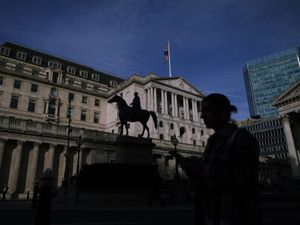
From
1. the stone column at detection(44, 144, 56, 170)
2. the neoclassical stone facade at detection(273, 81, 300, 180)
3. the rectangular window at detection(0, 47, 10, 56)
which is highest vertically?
the rectangular window at detection(0, 47, 10, 56)

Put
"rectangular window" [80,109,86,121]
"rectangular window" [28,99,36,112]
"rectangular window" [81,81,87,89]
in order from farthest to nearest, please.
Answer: "rectangular window" [81,81,87,89] → "rectangular window" [80,109,86,121] → "rectangular window" [28,99,36,112]

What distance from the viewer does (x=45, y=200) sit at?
575 centimetres

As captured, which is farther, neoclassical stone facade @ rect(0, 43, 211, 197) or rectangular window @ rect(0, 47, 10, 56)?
rectangular window @ rect(0, 47, 10, 56)

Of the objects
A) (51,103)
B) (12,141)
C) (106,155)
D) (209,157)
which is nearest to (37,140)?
(12,141)

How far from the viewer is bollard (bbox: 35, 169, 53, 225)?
561cm

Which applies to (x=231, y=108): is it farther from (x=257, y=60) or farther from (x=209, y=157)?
(x=257, y=60)

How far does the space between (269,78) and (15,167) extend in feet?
503

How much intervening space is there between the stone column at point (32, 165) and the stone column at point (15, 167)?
1.57 m

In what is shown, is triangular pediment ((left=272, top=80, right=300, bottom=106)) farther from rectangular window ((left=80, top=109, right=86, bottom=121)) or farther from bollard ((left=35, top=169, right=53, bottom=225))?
bollard ((left=35, top=169, right=53, bottom=225))

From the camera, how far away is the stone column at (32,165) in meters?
34.9

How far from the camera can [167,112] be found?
63.8 m

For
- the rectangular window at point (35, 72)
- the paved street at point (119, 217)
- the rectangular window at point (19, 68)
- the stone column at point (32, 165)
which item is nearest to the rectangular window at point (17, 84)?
the rectangular window at point (19, 68)

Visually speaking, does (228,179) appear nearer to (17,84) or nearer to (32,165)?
(32,165)

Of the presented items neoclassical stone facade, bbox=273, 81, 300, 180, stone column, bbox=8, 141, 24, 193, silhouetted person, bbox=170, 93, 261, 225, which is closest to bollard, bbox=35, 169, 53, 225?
silhouetted person, bbox=170, 93, 261, 225
